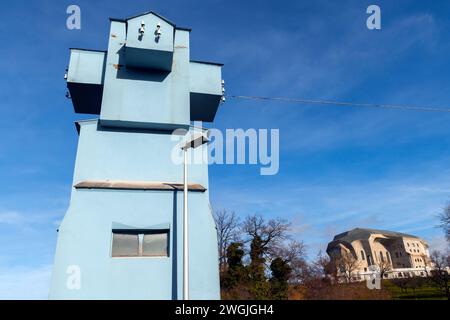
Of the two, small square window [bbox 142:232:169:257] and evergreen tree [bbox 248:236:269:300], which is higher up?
small square window [bbox 142:232:169:257]

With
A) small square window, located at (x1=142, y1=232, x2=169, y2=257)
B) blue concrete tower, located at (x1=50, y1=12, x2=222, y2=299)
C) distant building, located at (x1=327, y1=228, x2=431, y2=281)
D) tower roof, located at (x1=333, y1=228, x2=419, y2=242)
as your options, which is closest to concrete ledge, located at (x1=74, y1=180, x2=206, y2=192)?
blue concrete tower, located at (x1=50, y1=12, x2=222, y2=299)

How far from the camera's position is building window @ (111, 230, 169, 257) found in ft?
35.5

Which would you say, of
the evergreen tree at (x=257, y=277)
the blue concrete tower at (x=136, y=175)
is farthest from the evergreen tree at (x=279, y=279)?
the blue concrete tower at (x=136, y=175)

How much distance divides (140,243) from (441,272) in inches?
1803

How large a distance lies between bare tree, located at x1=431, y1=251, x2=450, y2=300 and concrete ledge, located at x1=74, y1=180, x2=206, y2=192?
4166cm

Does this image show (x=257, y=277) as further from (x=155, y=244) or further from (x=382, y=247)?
(x=382, y=247)

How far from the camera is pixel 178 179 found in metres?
12.6

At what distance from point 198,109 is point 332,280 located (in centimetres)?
3452

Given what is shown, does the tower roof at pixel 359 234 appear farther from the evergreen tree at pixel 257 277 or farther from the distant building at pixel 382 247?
the evergreen tree at pixel 257 277

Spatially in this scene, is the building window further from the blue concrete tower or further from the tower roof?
the tower roof

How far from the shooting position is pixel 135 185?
11.8 m

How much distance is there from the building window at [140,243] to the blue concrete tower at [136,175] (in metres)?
0.03

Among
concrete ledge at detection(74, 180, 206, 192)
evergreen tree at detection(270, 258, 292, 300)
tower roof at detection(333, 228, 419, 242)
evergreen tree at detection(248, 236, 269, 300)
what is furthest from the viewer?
tower roof at detection(333, 228, 419, 242)
